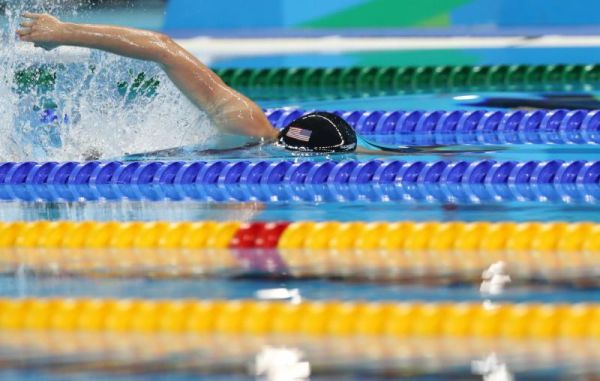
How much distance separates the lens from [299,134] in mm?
5508

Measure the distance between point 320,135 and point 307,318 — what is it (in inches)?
93.2

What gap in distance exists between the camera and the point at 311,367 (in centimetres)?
288

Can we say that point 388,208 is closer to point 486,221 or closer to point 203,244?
point 486,221

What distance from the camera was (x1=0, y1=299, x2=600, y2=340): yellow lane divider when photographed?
301 centimetres

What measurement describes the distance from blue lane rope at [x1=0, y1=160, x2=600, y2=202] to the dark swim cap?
16 cm

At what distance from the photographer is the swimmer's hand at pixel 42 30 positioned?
200 inches

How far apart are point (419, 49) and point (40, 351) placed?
22.0 ft

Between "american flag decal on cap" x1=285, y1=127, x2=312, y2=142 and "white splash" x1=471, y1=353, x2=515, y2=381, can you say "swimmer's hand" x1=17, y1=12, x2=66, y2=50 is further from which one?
"white splash" x1=471, y1=353, x2=515, y2=381

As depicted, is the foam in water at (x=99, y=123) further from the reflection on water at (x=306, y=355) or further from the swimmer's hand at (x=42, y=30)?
the reflection on water at (x=306, y=355)

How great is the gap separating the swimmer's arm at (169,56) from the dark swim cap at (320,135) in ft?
0.48

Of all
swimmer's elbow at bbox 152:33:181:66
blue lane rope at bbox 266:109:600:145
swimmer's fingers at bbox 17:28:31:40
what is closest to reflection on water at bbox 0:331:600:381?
swimmer's fingers at bbox 17:28:31:40

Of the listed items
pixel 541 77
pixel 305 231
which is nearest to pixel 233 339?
pixel 305 231

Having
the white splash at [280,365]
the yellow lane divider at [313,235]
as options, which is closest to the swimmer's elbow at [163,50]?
the yellow lane divider at [313,235]

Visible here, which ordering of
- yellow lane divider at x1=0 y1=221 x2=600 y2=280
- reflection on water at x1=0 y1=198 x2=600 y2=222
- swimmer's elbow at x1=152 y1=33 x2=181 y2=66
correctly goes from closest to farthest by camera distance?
yellow lane divider at x1=0 y1=221 x2=600 y2=280, reflection on water at x1=0 y1=198 x2=600 y2=222, swimmer's elbow at x1=152 y1=33 x2=181 y2=66
